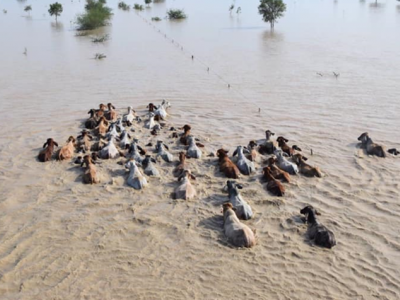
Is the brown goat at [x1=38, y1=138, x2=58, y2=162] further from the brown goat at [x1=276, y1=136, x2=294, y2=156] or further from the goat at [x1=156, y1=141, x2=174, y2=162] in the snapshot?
the brown goat at [x1=276, y1=136, x2=294, y2=156]

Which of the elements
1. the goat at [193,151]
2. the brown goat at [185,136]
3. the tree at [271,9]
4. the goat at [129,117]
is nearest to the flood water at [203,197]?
the goat at [193,151]

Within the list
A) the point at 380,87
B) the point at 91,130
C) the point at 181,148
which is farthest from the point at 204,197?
the point at 380,87

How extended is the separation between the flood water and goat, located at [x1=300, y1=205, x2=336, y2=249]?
143mm

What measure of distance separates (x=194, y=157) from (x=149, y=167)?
1189 mm

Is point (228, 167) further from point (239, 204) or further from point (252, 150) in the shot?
point (239, 204)

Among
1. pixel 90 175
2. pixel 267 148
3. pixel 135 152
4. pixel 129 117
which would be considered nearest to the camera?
pixel 90 175

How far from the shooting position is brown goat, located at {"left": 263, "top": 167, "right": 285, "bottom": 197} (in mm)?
7757

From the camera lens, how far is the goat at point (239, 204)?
23.0 ft

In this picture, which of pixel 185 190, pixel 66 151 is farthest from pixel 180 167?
pixel 66 151

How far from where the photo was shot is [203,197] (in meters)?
7.74

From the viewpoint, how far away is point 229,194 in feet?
24.5

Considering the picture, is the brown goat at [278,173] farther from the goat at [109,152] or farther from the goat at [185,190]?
the goat at [109,152]

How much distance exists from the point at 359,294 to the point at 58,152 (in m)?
6.79

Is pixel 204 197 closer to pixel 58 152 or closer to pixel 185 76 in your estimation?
pixel 58 152
